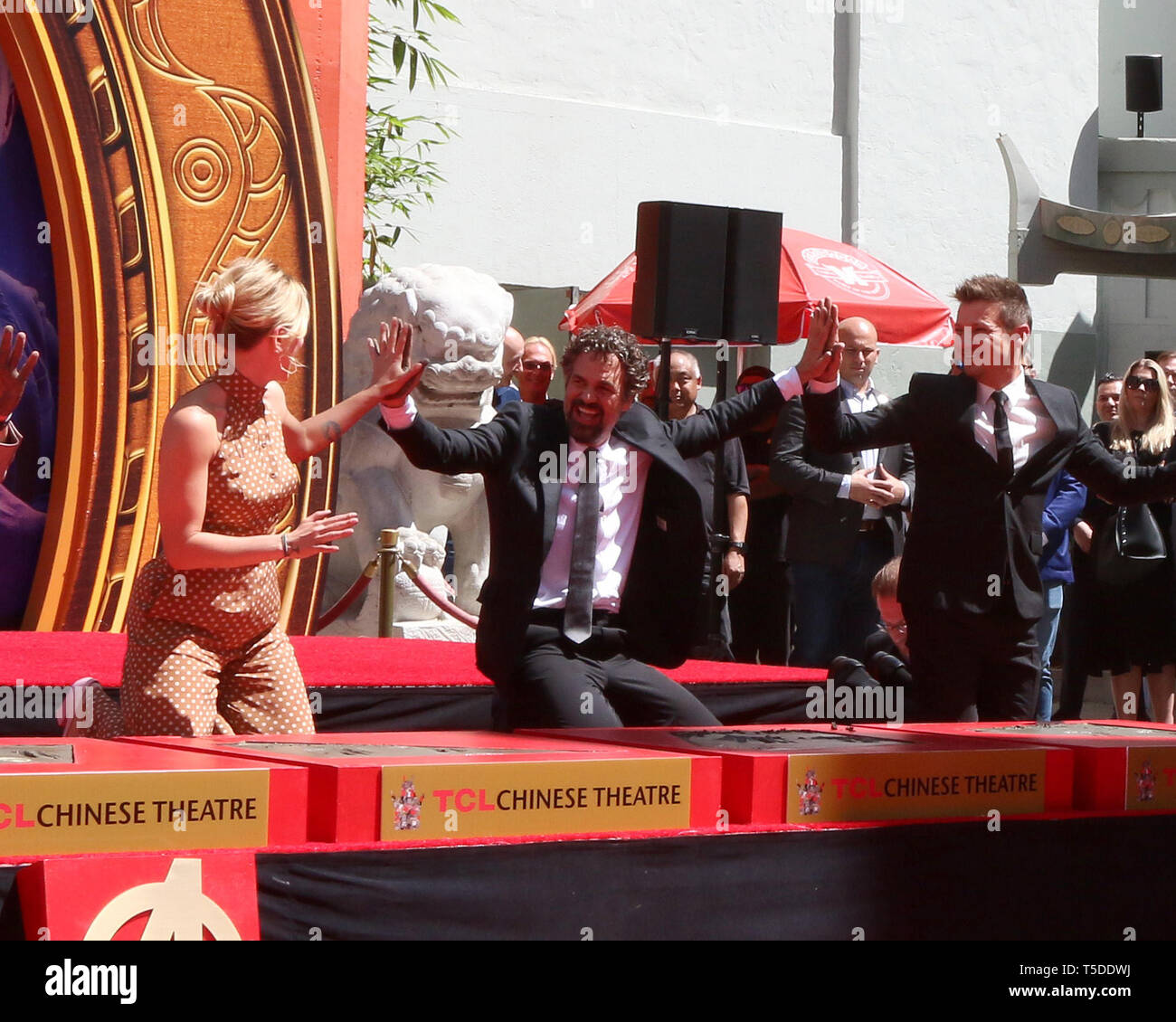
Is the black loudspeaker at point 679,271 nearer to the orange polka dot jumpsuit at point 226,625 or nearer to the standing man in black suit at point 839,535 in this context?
the standing man in black suit at point 839,535

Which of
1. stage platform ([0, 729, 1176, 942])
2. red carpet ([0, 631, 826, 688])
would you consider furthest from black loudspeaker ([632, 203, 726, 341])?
stage platform ([0, 729, 1176, 942])

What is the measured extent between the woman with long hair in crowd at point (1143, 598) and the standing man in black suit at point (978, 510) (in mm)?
3110

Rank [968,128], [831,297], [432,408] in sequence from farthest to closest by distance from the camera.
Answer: [968,128] → [831,297] → [432,408]

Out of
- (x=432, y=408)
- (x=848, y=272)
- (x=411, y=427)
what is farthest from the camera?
(x=848, y=272)

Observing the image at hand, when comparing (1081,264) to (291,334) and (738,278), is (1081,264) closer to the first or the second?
(738,278)

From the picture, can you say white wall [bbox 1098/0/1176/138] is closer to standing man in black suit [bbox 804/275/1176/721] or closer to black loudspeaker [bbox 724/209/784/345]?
black loudspeaker [bbox 724/209/784/345]

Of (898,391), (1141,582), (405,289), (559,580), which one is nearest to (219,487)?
(559,580)

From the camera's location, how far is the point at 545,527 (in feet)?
14.1

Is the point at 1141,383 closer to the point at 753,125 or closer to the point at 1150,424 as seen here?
the point at 1150,424

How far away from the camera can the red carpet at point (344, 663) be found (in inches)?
229

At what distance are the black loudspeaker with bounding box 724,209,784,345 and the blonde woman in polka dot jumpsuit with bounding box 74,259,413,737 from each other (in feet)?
13.0

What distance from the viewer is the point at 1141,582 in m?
7.84

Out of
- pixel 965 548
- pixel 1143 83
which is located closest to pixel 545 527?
pixel 965 548

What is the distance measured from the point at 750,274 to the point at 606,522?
3.72 m
